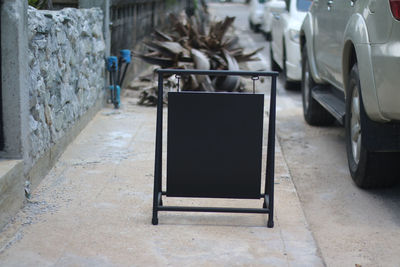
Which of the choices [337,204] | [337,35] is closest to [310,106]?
[337,35]

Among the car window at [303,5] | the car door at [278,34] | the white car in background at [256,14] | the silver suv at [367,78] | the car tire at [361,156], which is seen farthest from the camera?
the white car in background at [256,14]

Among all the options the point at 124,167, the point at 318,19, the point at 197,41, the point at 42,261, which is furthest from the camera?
the point at 197,41

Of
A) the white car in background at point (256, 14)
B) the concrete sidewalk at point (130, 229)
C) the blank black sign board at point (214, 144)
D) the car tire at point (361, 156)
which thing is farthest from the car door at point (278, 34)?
the white car in background at point (256, 14)

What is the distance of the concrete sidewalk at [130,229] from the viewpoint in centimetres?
434

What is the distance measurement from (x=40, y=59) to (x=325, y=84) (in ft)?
12.1

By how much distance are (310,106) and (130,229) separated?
441cm

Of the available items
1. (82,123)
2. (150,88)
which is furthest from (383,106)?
(150,88)

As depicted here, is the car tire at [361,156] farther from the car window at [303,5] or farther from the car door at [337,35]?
the car window at [303,5]

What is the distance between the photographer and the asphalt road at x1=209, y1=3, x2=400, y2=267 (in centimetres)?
463

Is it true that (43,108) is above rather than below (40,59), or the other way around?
below

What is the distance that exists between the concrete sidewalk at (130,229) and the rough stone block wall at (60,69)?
18.2 inches

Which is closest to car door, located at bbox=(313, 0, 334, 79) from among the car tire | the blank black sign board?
the car tire

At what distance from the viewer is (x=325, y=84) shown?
833cm

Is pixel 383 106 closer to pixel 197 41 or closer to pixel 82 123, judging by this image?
pixel 82 123
